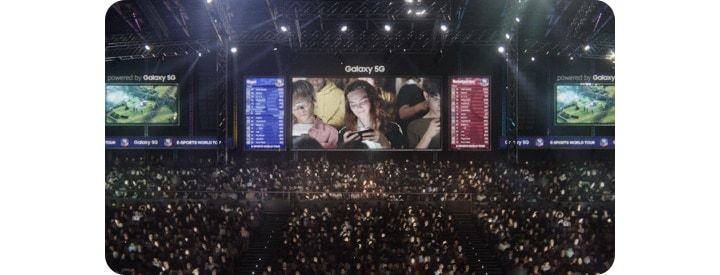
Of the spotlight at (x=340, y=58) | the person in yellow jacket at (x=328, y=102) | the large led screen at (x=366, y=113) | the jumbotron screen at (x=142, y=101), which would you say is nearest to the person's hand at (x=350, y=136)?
the large led screen at (x=366, y=113)

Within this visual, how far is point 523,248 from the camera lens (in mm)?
15398

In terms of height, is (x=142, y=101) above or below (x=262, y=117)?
above

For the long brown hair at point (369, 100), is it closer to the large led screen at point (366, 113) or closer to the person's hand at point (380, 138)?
the large led screen at point (366, 113)

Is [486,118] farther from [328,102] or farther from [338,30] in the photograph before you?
A: [338,30]

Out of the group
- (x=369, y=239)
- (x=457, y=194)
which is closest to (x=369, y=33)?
(x=457, y=194)

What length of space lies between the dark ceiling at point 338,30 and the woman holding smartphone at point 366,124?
88.8 inches

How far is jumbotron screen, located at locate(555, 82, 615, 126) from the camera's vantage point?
22859 mm

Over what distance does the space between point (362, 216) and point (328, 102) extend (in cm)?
748

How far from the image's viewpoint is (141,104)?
23.2 m

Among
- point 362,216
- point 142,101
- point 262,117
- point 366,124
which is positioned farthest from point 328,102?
point 362,216

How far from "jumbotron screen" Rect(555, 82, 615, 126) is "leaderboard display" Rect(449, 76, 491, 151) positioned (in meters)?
2.75

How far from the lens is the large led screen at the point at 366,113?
23.1 meters

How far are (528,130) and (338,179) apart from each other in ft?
25.6

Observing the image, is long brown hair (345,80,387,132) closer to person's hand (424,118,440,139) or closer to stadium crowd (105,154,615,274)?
stadium crowd (105,154,615,274)
